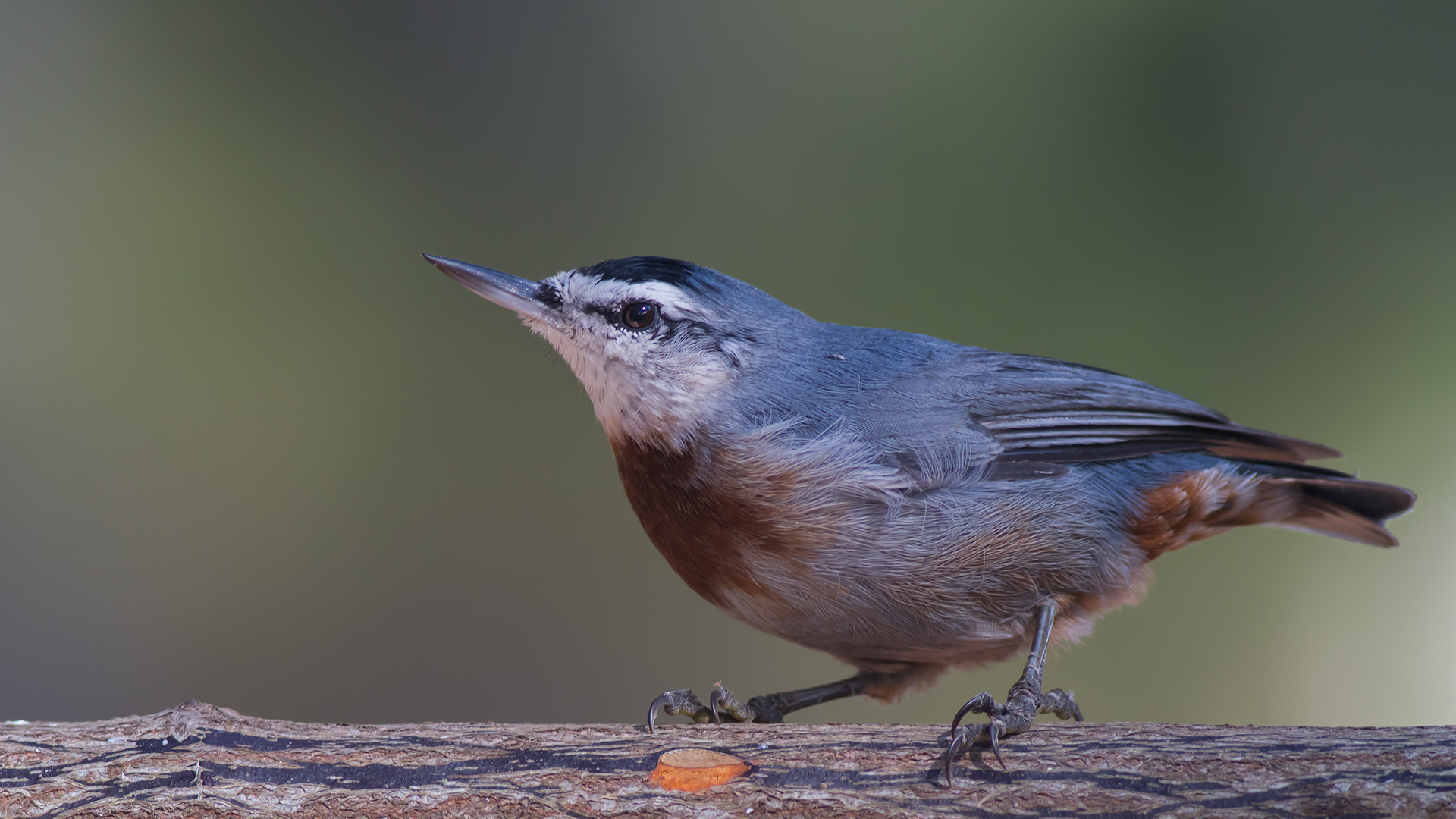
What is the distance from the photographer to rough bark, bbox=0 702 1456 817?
1.35m

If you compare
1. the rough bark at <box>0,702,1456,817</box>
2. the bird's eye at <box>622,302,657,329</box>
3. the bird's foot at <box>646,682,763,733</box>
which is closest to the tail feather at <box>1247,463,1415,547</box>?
the rough bark at <box>0,702,1456,817</box>

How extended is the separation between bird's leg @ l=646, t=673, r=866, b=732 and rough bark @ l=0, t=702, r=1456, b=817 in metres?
0.26

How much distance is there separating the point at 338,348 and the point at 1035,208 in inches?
98.2

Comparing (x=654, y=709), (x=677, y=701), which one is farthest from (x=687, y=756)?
(x=677, y=701)

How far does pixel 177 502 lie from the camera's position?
3.04 meters

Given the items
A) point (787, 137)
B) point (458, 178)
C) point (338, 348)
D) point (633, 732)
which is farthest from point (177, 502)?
point (787, 137)

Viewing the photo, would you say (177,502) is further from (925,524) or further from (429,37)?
(925,524)

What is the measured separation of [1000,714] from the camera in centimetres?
156

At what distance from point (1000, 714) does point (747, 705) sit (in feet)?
2.47

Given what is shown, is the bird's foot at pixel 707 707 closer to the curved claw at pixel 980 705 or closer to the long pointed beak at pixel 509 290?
the curved claw at pixel 980 705

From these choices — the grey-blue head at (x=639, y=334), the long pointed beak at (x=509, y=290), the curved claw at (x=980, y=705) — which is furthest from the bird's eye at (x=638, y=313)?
the curved claw at (x=980, y=705)

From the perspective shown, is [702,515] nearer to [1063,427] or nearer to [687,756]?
[687,756]

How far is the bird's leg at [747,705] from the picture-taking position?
1926mm

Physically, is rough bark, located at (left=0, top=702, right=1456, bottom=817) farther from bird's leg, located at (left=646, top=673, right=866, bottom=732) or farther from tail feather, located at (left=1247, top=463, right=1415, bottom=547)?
tail feather, located at (left=1247, top=463, right=1415, bottom=547)
